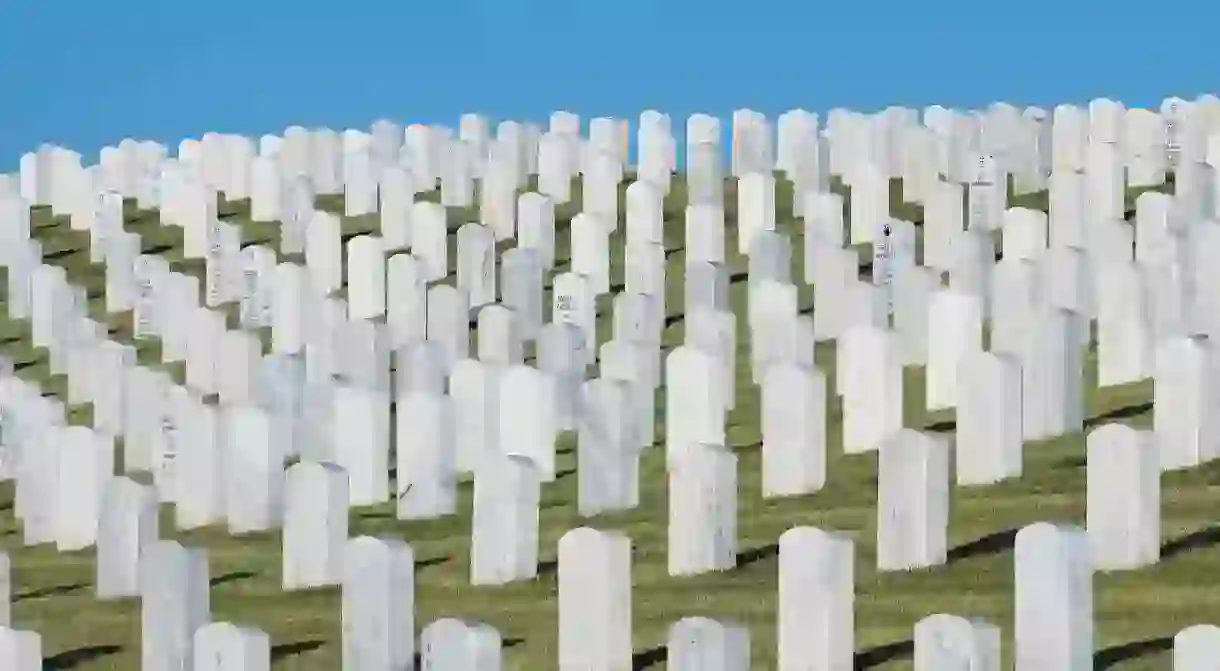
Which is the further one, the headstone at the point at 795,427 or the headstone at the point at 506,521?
the headstone at the point at 795,427

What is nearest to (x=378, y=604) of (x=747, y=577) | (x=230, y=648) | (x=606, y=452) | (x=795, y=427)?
(x=230, y=648)

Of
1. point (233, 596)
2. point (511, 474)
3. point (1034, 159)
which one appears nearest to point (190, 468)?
point (233, 596)

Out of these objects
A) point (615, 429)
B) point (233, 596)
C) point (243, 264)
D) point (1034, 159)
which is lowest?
point (233, 596)

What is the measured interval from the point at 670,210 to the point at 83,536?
641 centimetres

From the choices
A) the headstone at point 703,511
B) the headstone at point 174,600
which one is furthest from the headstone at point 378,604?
the headstone at point 703,511

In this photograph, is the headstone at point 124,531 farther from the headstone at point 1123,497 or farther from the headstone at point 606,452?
the headstone at point 1123,497

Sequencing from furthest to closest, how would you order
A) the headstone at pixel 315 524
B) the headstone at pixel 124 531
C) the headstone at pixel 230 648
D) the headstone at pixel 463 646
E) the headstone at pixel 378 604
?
1. the headstone at pixel 124 531
2. the headstone at pixel 315 524
3. the headstone at pixel 378 604
4. the headstone at pixel 230 648
5. the headstone at pixel 463 646

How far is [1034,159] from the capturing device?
18.0m

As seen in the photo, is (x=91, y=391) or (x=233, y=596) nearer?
(x=233, y=596)

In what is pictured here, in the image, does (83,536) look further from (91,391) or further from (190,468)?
(91,391)

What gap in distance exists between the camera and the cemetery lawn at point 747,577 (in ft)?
29.5

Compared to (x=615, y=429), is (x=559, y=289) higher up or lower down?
higher up

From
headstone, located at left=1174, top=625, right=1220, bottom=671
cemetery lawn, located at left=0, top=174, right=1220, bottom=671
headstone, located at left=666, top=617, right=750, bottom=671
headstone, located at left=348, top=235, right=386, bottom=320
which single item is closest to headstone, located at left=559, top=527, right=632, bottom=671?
cemetery lawn, located at left=0, top=174, right=1220, bottom=671

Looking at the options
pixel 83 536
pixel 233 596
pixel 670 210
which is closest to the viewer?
pixel 233 596
